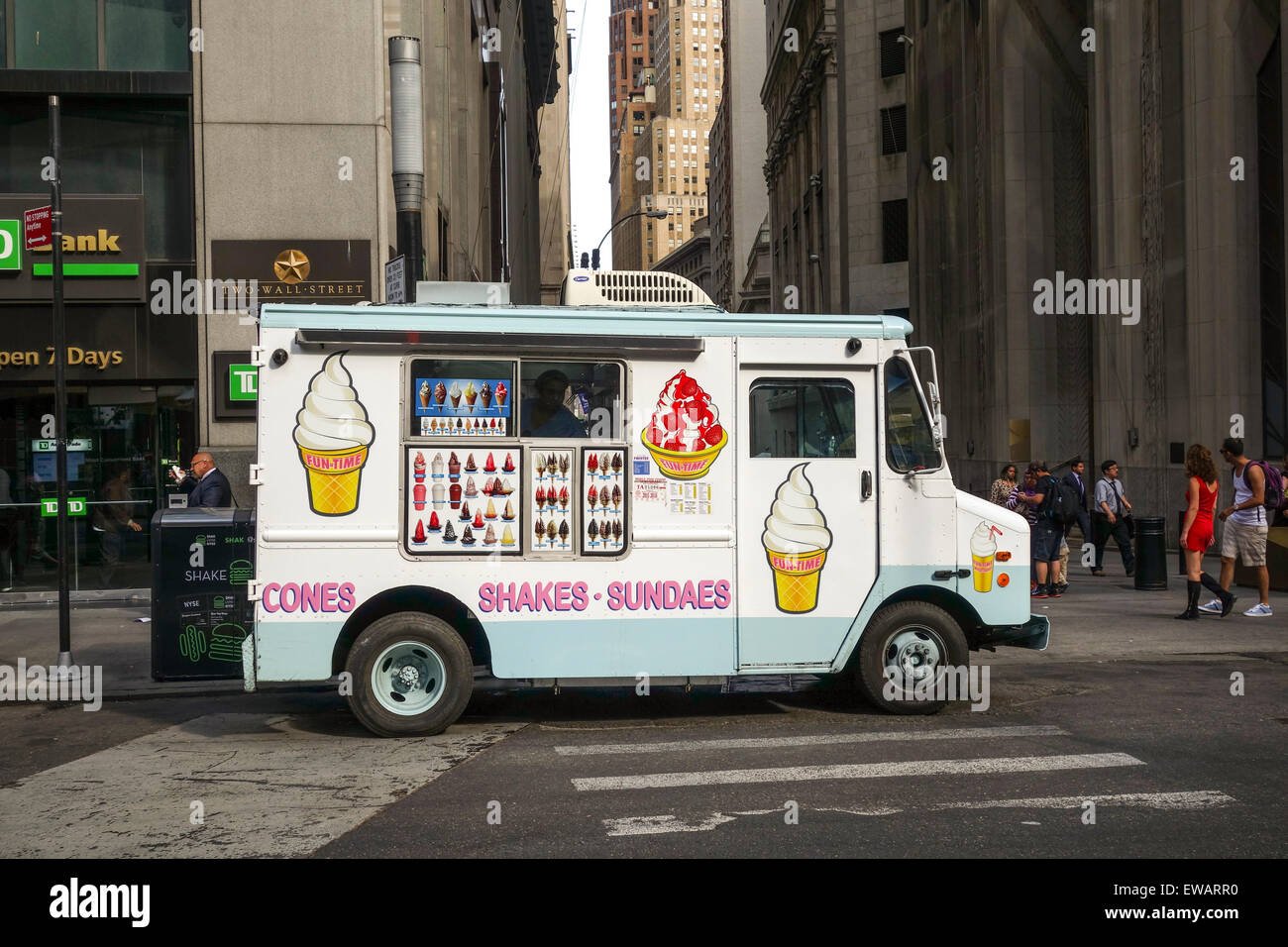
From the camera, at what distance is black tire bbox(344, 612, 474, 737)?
833 centimetres

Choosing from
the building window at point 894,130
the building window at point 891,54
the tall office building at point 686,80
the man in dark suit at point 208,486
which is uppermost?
the tall office building at point 686,80

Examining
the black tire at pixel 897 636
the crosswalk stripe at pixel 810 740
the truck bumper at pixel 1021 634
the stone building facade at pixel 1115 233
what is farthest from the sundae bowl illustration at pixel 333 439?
the stone building facade at pixel 1115 233

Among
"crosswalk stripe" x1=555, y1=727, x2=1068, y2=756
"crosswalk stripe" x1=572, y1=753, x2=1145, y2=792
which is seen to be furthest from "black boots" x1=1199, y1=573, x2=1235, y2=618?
"crosswalk stripe" x1=572, y1=753, x2=1145, y2=792

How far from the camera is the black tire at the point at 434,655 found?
833 centimetres

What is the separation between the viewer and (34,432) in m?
17.3

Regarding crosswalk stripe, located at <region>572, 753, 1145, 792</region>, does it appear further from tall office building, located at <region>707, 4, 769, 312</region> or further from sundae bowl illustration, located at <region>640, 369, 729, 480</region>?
tall office building, located at <region>707, 4, 769, 312</region>

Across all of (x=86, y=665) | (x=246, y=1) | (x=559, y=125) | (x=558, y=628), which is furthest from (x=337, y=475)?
(x=559, y=125)

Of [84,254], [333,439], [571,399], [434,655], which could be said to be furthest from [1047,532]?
[84,254]

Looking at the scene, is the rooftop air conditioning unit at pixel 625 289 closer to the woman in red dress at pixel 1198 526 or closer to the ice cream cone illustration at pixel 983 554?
the ice cream cone illustration at pixel 983 554

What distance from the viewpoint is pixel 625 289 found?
371 inches

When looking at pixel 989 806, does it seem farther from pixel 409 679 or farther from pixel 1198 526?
pixel 1198 526

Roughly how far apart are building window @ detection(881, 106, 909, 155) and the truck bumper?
4918cm

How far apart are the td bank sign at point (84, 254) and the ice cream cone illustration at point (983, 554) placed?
1284cm

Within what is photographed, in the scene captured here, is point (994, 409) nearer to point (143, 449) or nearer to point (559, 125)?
point (143, 449)
